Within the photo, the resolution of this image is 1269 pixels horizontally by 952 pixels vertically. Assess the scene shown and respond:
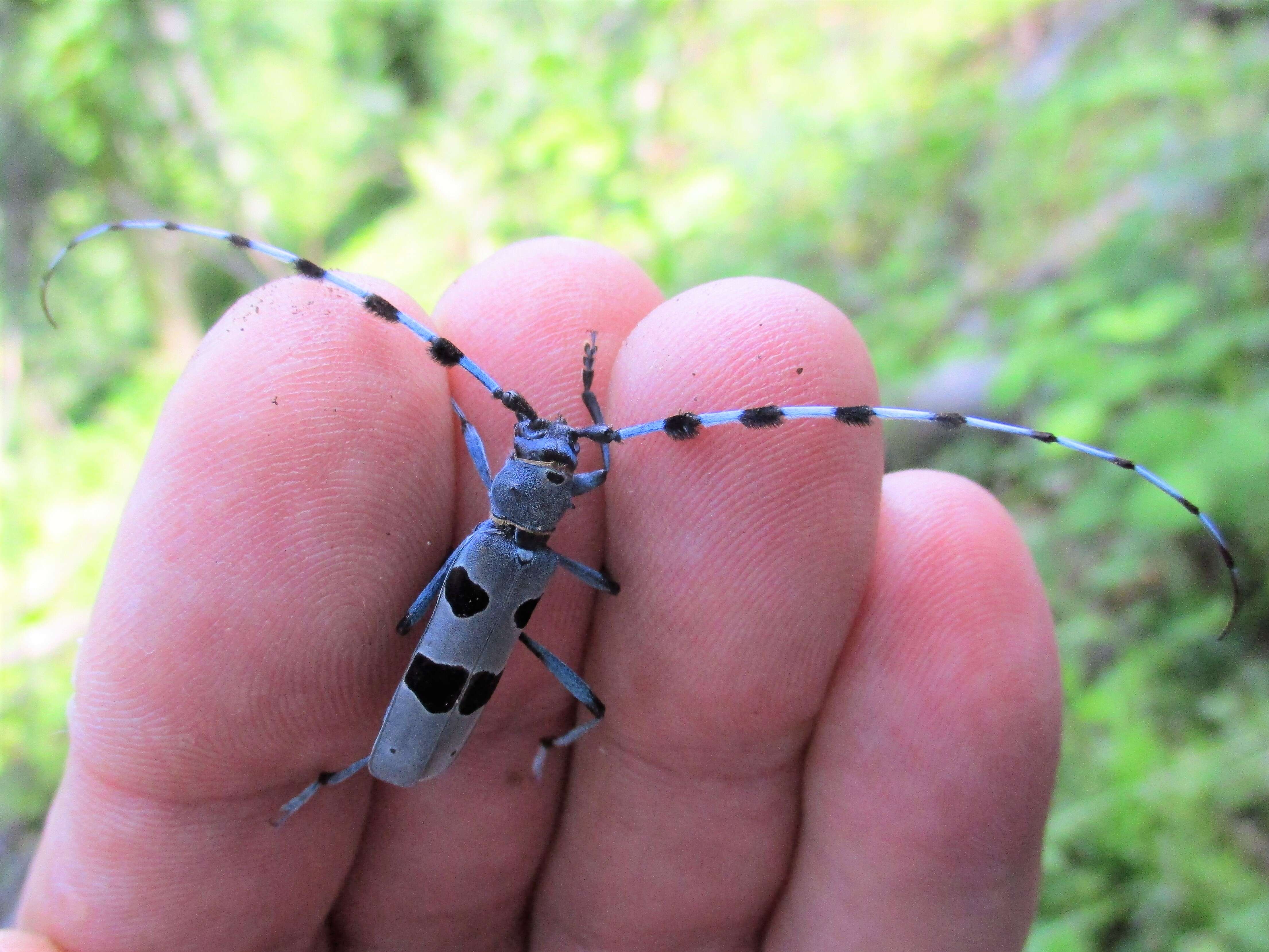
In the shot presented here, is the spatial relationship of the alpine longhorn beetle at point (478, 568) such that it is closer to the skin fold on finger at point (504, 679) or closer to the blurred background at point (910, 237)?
the skin fold on finger at point (504, 679)

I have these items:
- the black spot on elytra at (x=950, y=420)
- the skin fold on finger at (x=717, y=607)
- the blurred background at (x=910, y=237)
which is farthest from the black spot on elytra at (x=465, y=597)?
the blurred background at (x=910, y=237)

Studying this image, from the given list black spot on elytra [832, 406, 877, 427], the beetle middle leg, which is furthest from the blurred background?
black spot on elytra [832, 406, 877, 427]

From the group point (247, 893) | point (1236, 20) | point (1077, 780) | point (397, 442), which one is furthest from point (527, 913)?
point (1236, 20)

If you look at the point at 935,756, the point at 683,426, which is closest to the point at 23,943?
the point at 683,426

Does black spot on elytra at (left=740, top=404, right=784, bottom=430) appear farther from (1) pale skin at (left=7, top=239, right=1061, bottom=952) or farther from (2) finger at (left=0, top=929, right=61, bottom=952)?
(2) finger at (left=0, top=929, right=61, bottom=952)

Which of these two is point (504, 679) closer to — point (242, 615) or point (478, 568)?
point (478, 568)

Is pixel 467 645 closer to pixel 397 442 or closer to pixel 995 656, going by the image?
pixel 397 442
